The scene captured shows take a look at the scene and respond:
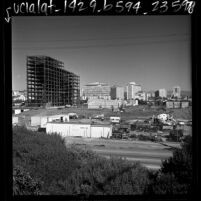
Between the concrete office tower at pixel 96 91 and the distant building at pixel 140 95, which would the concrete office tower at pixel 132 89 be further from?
the concrete office tower at pixel 96 91

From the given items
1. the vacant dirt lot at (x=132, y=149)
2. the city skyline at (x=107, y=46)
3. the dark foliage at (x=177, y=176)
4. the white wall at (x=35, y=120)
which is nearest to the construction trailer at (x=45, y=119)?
the white wall at (x=35, y=120)

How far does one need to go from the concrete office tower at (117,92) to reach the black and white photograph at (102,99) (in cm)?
1

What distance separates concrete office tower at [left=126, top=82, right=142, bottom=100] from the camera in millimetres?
2531

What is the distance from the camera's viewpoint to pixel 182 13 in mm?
2148

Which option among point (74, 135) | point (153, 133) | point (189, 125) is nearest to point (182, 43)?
point (189, 125)

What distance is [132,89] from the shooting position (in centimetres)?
255

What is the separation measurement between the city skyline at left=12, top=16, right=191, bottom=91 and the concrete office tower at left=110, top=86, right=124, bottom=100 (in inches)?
2.4

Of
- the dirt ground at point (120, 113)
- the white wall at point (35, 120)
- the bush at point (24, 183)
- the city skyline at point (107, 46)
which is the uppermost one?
the city skyline at point (107, 46)

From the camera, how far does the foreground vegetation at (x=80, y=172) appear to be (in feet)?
7.74

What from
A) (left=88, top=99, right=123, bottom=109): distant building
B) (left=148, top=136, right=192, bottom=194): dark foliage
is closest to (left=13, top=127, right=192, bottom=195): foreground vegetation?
(left=148, top=136, right=192, bottom=194): dark foliage

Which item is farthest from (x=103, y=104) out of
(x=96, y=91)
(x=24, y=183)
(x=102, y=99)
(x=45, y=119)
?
(x=24, y=183)

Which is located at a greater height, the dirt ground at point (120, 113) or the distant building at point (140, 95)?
the distant building at point (140, 95)
